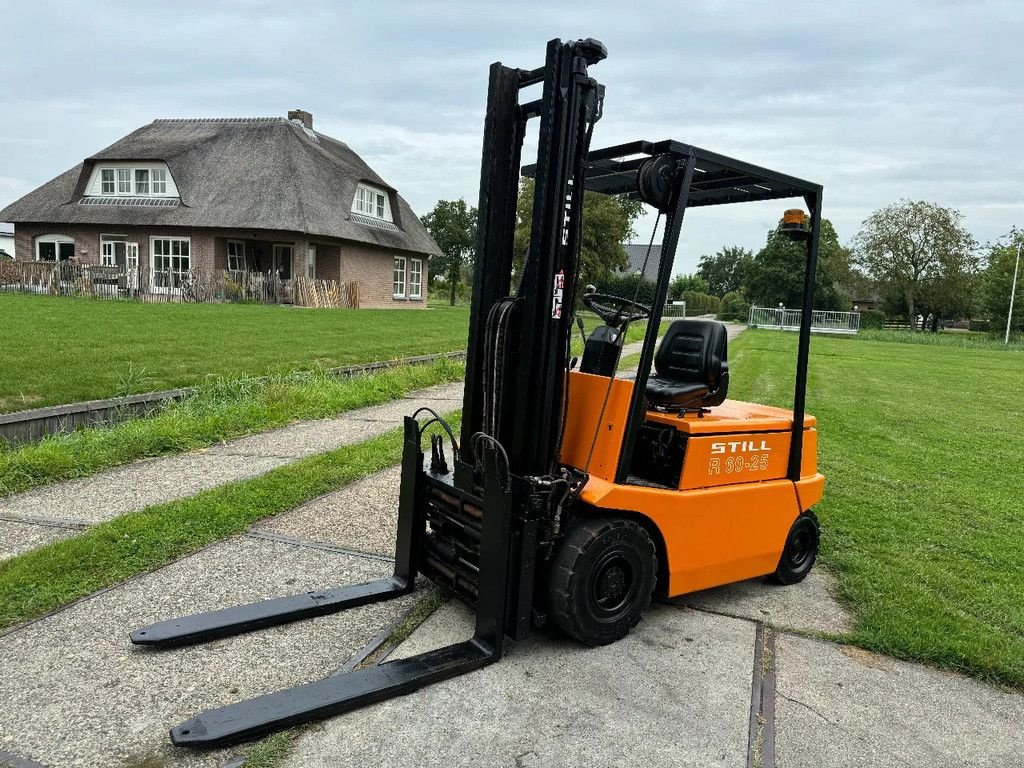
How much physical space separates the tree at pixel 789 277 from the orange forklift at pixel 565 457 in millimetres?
36968

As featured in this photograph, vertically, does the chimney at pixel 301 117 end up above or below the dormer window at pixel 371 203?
above

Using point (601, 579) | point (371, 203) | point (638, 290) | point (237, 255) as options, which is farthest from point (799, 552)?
point (371, 203)

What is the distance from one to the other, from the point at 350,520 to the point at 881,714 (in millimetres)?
3521

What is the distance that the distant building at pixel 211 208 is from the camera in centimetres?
3014

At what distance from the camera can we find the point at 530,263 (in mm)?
3484

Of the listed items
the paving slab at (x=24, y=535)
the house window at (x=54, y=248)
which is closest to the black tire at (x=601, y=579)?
the paving slab at (x=24, y=535)

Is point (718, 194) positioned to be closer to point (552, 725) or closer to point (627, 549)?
point (627, 549)

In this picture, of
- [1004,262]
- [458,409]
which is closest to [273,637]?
[458,409]

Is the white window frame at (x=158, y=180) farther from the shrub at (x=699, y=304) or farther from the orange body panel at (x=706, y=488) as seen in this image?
the orange body panel at (x=706, y=488)

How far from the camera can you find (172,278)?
27.2 meters

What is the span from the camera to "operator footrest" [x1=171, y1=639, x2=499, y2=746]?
9.14 ft

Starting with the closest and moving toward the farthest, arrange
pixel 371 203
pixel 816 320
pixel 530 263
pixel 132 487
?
pixel 530 263 → pixel 132 487 → pixel 371 203 → pixel 816 320

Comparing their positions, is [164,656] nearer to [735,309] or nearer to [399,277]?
Answer: [399,277]

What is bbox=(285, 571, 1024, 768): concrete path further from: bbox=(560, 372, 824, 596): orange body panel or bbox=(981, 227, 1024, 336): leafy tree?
bbox=(981, 227, 1024, 336): leafy tree
